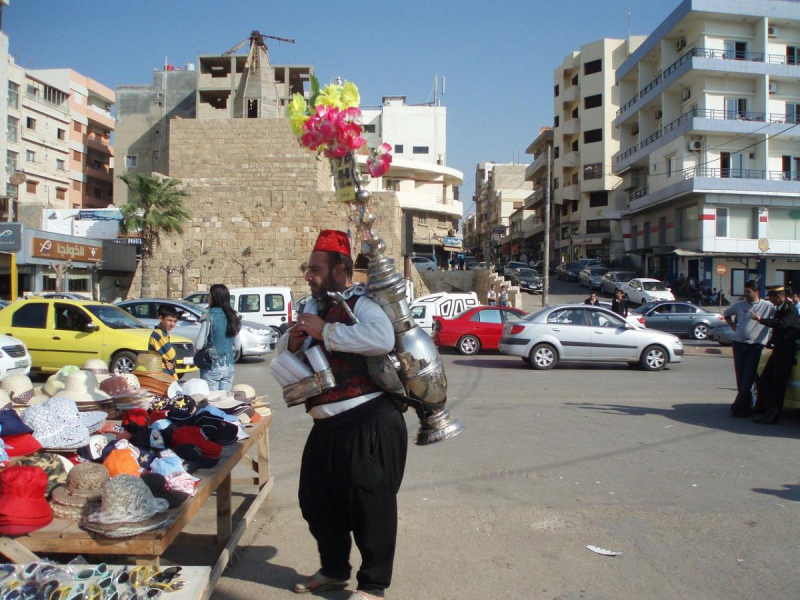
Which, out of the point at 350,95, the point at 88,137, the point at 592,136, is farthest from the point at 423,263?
the point at 350,95

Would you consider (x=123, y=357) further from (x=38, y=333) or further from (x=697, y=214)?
(x=697, y=214)

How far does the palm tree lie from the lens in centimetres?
3619

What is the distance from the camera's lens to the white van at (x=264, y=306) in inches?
781

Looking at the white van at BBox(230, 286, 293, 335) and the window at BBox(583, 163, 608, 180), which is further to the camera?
the window at BBox(583, 163, 608, 180)

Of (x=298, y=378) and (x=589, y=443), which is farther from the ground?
(x=298, y=378)

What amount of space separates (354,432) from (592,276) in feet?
130

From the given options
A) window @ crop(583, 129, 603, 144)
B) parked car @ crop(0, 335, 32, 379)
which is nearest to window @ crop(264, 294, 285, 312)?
parked car @ crop(0, 335, 32, 379)

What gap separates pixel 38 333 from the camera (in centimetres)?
1285

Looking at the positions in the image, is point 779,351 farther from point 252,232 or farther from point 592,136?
point 592,136

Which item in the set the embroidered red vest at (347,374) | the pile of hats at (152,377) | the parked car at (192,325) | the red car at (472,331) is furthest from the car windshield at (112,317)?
the embroidered red vest at (347,374)

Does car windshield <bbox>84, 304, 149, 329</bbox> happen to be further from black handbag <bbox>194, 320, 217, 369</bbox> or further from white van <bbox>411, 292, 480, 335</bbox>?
white van <bbox>411, 292, 480, 335</bbox>

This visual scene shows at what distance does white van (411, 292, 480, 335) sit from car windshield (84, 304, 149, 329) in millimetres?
9040

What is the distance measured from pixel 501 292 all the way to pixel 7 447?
27772mm

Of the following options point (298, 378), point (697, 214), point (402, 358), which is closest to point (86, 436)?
point (298, 378)
